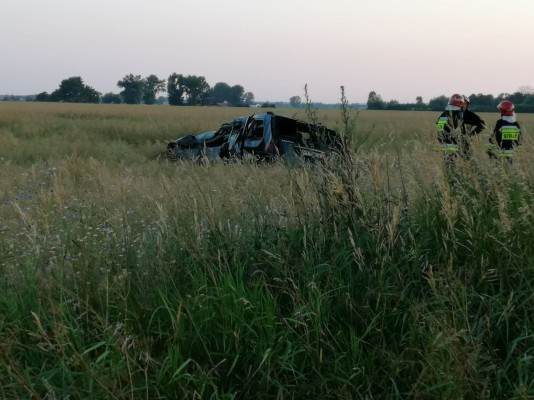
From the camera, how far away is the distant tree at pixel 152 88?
387ft

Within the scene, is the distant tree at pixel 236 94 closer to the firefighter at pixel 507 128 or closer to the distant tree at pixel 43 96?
the distant tree at pixel 43 96

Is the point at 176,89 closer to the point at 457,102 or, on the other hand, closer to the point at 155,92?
the point at 155,92

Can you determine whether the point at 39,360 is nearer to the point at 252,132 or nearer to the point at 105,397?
the point at 105,397

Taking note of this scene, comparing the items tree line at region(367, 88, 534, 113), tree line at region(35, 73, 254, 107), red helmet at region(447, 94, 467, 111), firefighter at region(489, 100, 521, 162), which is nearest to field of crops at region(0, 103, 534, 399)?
firefighter at region(489, 100, 521, 162)

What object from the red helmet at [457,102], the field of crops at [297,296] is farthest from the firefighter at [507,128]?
the field of crops at [297,296]

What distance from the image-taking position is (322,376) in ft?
7.43

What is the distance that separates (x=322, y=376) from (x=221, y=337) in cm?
49

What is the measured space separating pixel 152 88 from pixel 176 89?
12.6m

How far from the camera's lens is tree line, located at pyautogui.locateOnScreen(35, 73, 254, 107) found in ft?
343

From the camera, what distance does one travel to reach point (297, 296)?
2.49 meters

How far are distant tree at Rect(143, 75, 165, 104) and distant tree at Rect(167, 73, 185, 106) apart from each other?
689 centimetres

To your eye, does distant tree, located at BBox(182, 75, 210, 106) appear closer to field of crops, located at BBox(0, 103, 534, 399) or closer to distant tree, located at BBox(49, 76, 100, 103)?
distant tree, located at BBox(49, 76, 100, 103)

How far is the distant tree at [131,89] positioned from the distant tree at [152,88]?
1381 mm

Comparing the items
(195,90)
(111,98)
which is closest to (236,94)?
(195,90)
